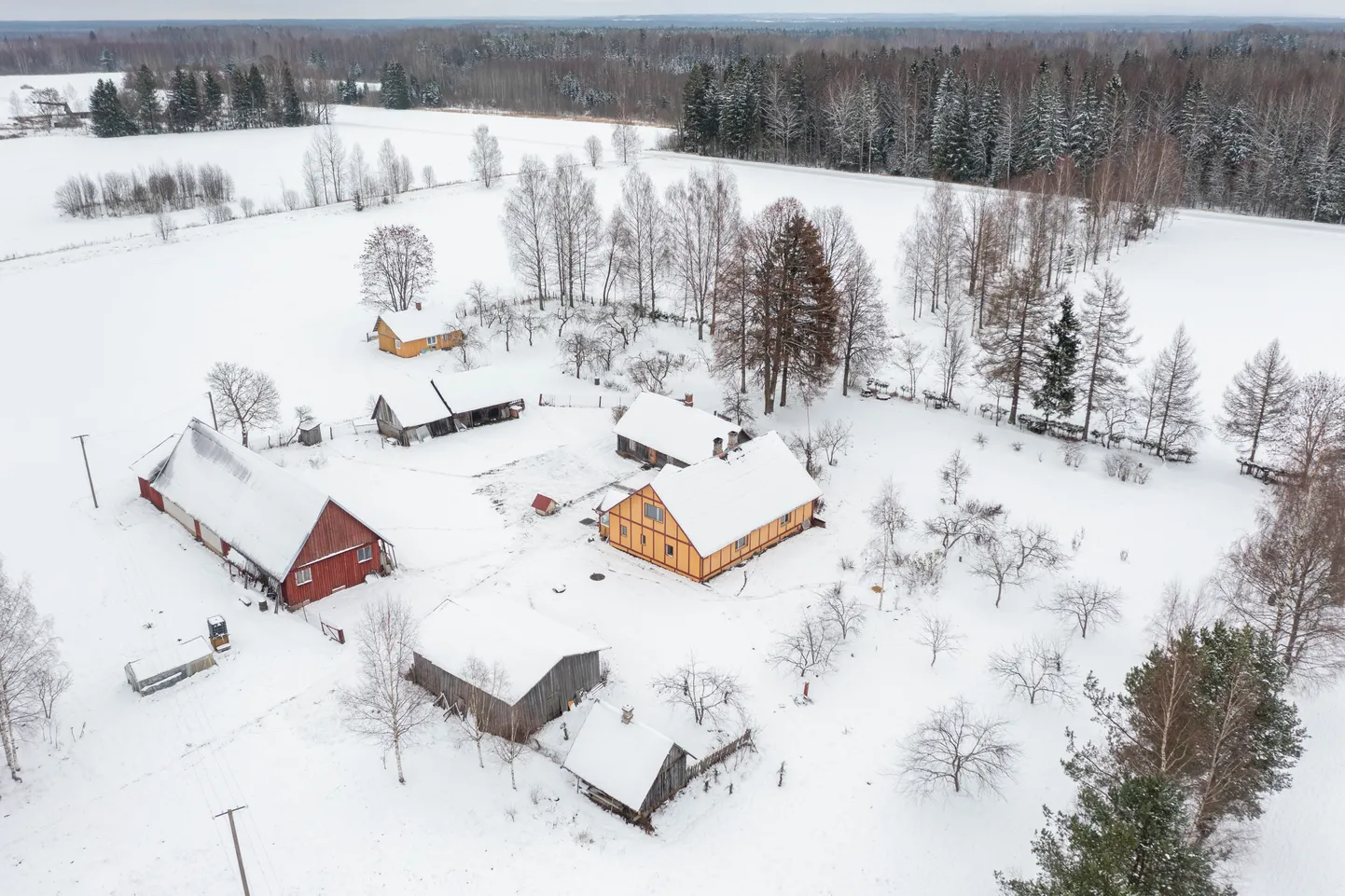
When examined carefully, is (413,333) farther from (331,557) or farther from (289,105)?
(289,105)

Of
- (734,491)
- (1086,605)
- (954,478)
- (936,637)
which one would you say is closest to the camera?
(936,637)

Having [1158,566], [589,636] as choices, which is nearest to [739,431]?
[589,636]

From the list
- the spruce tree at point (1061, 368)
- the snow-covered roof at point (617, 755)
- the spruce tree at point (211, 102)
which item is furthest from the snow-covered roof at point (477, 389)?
the spruce tree at point (211, 102)

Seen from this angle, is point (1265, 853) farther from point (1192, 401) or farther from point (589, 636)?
point (1192, 401)

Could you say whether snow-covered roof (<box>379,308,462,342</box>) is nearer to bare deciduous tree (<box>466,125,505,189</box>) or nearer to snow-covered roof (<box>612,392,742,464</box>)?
snow-covered roof (<box>612,392,742,464</box>)

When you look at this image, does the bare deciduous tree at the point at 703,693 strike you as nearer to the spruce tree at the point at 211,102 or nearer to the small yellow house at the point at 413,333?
the small yellow house at the point at 413,333

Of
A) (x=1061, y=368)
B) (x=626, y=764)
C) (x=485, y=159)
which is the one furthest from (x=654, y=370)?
(x=485, y=159)
